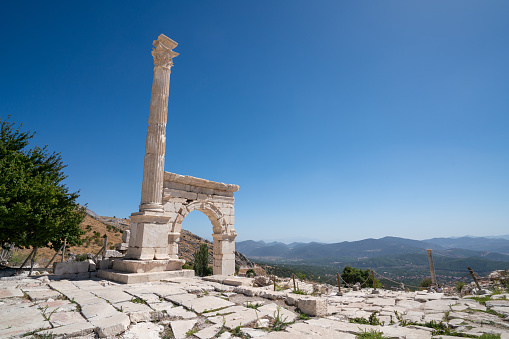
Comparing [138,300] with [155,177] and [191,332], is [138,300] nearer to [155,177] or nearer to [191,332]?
[191,332]

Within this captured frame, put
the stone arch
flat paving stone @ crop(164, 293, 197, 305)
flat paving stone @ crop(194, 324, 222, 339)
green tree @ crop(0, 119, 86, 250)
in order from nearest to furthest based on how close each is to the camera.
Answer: flat paving stone @ crop(194, 324, 222, 339) → flat paving stone @ crop(164, 293, 197, 305) → green tree @ crop(0, 119, 86, 250) → the stone arch

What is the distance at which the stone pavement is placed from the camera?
397 centimetres

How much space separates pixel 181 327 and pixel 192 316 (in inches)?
21.5

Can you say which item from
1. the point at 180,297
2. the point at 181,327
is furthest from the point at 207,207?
the point at 181,327

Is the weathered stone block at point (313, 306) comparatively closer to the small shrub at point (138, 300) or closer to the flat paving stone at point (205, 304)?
the flat paving stone at point (205, 304)

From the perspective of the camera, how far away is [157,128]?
11016 millimetres

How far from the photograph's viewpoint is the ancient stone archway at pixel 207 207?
12.6 meters

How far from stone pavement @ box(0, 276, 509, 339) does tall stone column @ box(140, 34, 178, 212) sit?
13.2 ft

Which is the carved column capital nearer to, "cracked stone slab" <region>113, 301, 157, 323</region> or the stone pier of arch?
the stone pier of arch

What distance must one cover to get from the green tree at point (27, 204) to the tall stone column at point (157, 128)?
3.57m

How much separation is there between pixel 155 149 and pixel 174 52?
15.3 ft

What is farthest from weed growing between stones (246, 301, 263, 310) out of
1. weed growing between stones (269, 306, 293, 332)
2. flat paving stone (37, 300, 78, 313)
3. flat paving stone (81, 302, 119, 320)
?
flat paving stone (37, 300, 78, 313)

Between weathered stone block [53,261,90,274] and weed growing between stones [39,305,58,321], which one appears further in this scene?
weathered stone block [53,261,90,274]

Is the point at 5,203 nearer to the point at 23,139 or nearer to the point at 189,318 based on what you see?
the point at 23,139
